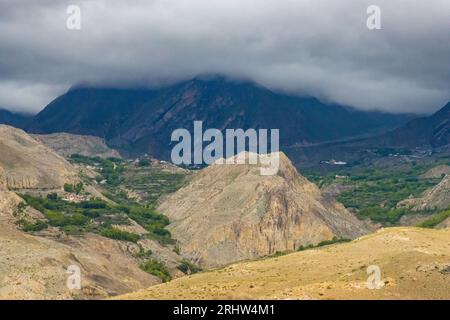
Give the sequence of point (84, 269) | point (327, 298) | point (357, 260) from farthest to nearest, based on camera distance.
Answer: point (84, 269)
point (357, 260)
point (327, 298)
